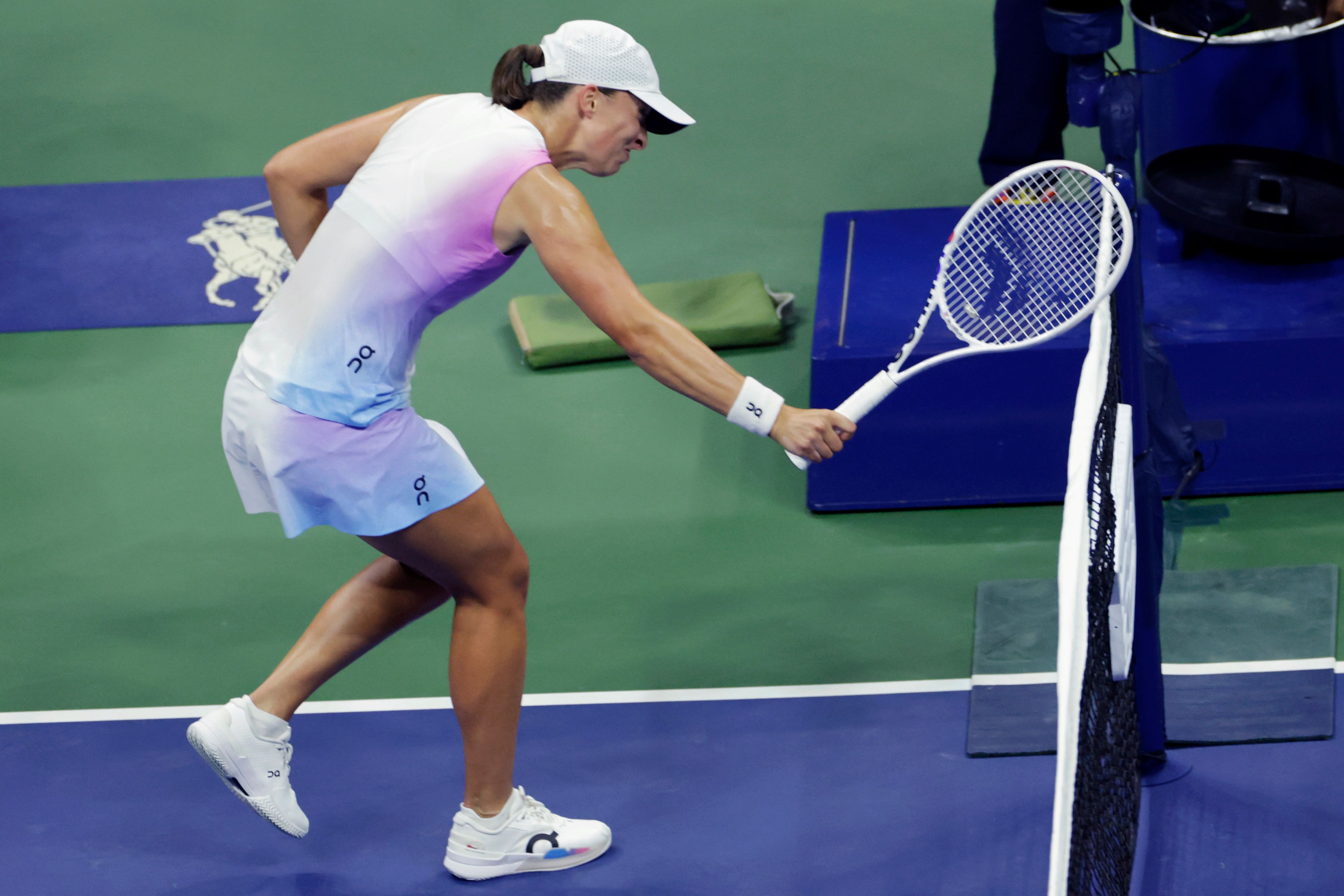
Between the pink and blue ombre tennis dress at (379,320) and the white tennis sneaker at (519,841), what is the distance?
707mm

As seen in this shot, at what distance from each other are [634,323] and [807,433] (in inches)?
14.6

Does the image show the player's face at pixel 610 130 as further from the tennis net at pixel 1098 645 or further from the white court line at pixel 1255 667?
the white court line at pixel 1255 667

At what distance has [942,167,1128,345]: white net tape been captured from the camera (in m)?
3.36

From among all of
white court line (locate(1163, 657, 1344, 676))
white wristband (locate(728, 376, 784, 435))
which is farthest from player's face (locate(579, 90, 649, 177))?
white court line (locate(1163, 657, 1344, 676))

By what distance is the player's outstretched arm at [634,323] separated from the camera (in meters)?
2.99

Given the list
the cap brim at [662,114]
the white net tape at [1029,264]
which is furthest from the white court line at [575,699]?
the cap brim at [662,114]

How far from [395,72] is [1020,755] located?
18.2 ft

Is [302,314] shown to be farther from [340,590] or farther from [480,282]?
[340,590]

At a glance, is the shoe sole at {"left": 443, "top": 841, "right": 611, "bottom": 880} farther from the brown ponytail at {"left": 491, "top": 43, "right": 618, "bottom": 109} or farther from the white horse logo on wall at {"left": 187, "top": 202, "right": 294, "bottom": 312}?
the white horse logo on wall at {"left": 187, "top": 202, "right": 294, "bottom": 312}

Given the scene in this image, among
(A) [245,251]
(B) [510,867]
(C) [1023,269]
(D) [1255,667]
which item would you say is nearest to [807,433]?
(C) [1023,269]

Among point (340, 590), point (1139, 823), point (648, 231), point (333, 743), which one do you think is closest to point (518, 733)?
point (333, 743)

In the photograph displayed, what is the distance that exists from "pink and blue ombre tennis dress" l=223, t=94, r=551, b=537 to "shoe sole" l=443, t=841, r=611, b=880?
789 millimetres

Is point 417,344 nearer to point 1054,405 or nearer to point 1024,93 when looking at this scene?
point 1054,405

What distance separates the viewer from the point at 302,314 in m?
3.21
